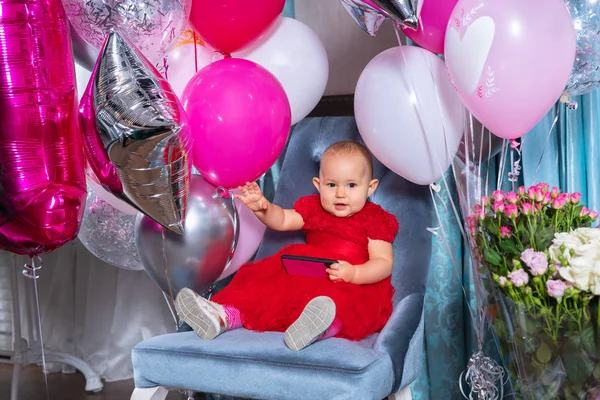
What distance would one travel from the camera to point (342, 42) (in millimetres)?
2533

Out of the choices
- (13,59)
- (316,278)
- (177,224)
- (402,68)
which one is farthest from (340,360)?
(13,59)

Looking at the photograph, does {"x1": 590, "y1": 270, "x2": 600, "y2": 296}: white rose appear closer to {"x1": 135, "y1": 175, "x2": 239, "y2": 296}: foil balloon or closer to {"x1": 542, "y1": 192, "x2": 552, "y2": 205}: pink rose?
{"x1": 542, "y1": 192, "x2": 552, "y2": 205}: pink rose

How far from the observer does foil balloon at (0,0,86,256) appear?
4.50 ft

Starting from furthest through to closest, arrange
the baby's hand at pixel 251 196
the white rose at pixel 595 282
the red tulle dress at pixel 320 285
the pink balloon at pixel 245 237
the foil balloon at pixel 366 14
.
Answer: the pink balloon at pixel 245 237, the baby's hand at pixel 251 196, the red tulle dress at pixel 320 285, the foil balloon at pixel 366 14, the white rose at pixel 595 282

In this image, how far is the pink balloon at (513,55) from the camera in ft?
4.52

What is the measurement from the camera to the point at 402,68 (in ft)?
5.49

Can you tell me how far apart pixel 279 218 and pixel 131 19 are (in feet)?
2.11

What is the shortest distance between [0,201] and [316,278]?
724mm

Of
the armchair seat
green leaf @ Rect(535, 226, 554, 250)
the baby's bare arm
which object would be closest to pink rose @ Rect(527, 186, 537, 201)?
green leaf @ Rect(535, 226, 554, 250)

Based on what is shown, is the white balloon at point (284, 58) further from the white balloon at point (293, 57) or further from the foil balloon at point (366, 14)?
the foil balloon at point (366, 14)

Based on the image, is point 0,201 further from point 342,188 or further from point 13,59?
point 342,188

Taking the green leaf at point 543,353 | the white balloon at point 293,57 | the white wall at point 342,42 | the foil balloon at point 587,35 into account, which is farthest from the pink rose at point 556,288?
the white wall at point 342,42

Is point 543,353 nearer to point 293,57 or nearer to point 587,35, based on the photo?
point 587,35

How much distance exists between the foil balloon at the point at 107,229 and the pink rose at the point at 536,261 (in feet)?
3.49
